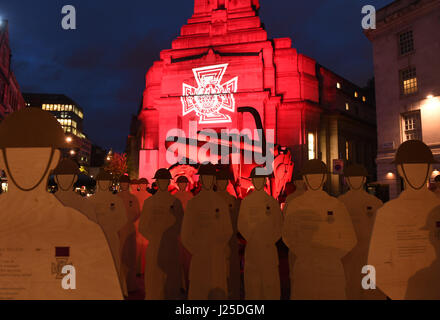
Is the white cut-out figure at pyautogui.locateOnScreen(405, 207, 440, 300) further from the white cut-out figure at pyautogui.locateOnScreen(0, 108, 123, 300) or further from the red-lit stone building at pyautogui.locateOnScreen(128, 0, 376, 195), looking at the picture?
the red-lit stone building at pyautogui.locateOnScreen(128, 0, 376, 195)

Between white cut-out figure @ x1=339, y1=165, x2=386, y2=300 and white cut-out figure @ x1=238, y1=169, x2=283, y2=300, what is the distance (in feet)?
4.39

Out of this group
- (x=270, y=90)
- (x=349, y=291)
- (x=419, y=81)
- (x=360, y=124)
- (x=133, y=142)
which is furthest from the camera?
(x=133, y=142)

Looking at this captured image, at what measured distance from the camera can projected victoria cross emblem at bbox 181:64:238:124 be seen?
22891 mm

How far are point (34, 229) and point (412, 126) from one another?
21562 millimetres

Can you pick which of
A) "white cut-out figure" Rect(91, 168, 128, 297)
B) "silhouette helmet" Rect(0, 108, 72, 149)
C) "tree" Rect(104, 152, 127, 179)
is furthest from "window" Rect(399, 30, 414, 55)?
"tree" Rect(104, 152, 127, 179)

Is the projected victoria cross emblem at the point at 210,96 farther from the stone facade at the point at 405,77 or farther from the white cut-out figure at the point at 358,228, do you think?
the white cut-out figure at the point at 358,228

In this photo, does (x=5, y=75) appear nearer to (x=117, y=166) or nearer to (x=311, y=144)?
(x=117, y=166)

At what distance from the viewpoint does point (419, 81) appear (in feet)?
58.7

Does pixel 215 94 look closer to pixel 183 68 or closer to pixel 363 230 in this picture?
pixel 183 68

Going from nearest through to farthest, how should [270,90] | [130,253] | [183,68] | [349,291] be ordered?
[349,291] < [130,253] < [270,90] < [183,68]

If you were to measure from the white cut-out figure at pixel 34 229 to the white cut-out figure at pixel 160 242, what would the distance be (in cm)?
340

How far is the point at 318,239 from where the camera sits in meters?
3.58

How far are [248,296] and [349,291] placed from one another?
182 centimetres
